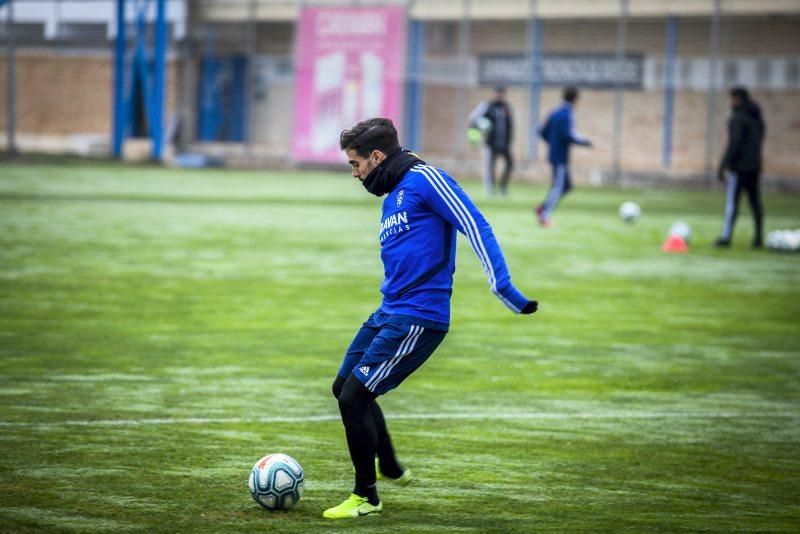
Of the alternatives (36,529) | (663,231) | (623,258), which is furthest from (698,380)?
(663,231)

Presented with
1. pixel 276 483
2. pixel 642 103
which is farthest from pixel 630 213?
pixel 276 483

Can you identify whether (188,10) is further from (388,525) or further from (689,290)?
(388,525)

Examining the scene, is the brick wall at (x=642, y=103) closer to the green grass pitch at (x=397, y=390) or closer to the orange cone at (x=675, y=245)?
the orange cone at (x=675, y=245)

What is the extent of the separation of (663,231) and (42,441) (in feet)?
56.7

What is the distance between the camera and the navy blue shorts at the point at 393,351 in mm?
6391

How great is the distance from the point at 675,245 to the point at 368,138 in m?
14.7

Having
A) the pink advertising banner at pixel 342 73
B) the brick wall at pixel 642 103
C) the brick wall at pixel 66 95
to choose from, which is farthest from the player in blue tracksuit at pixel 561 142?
the brick wall at pixel 66 95

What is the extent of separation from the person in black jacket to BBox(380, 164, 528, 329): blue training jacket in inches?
578

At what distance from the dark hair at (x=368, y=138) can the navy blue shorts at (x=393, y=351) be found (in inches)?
30.5

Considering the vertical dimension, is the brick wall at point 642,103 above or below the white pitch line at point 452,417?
above

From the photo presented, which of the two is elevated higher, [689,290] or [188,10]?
[188,10]

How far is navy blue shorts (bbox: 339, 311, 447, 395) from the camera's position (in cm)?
639

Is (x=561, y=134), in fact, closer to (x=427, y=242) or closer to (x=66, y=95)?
(x=427, y=242)

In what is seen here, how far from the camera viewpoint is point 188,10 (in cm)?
4578
